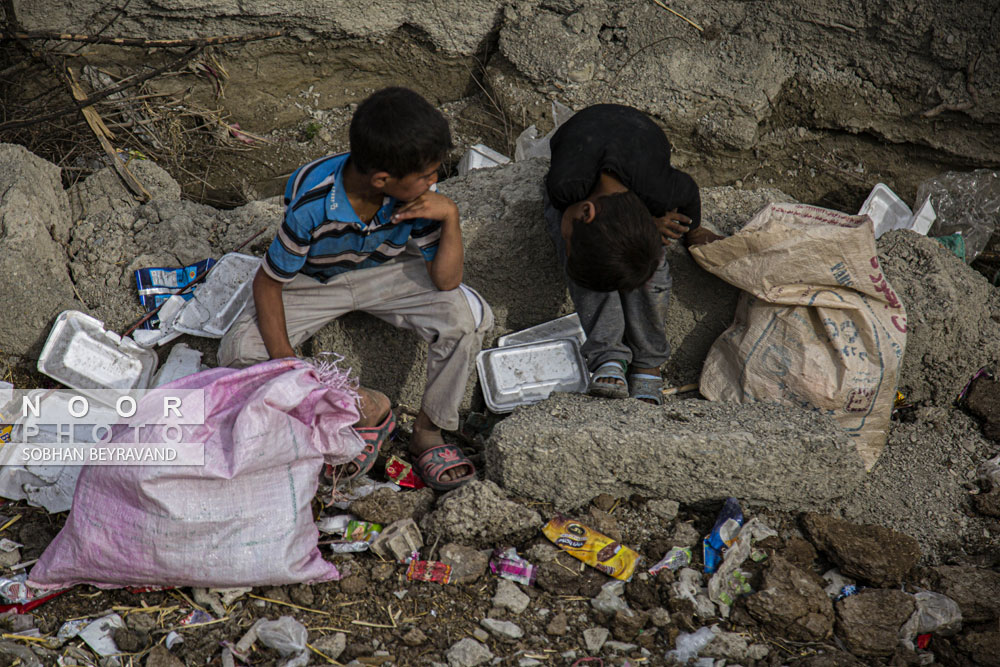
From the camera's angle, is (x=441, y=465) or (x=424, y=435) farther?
(x=424, y=435)

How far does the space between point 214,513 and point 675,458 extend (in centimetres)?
143

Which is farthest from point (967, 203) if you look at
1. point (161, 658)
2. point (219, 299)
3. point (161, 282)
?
point (161, 658)

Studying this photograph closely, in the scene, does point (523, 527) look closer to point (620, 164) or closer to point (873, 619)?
point (873, 619)

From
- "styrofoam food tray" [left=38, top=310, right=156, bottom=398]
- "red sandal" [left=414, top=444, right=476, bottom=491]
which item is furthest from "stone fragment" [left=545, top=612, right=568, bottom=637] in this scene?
"styrofoam food tray" [left=38, top=310, right=156, bottom=398]

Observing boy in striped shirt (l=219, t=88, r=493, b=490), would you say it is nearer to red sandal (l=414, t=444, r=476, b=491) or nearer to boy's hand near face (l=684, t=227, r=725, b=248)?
red sandal (l=414, t=444, r=476, b=491)

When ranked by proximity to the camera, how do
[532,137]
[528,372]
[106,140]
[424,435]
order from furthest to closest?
[532,137] → [106,140] → [528,372] → [424,435]

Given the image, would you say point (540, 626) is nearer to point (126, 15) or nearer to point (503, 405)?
point (503, 405)

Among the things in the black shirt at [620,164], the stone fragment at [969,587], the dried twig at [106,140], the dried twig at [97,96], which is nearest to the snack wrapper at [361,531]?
the black shirt at [620,164]

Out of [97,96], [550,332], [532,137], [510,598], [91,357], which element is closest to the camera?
[510,598]

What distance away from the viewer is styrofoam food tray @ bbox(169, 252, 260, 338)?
299cm

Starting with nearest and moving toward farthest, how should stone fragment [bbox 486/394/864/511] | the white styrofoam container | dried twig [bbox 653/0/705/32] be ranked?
stone fragment [bbox 486/394/864/511] → the white styrofoam container → dried twig [bbox 653/0/705/32]

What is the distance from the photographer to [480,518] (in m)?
2.46

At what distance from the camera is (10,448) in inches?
104

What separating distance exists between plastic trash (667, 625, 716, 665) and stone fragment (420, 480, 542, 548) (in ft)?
1.85
